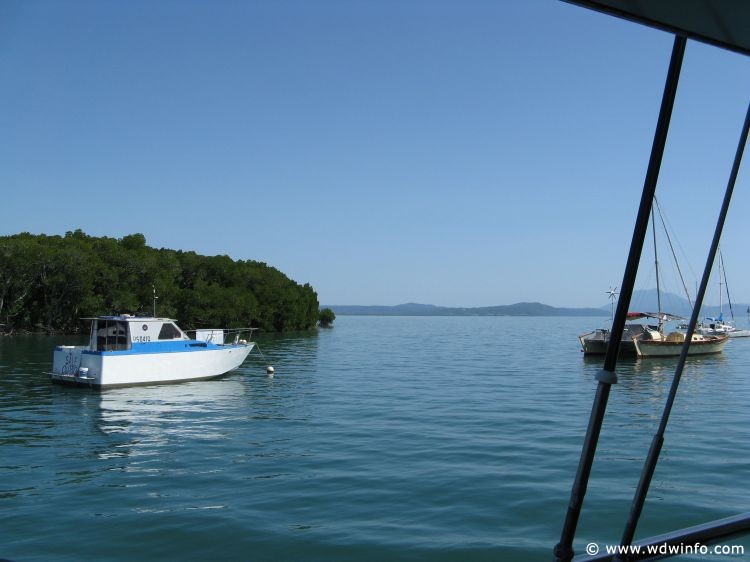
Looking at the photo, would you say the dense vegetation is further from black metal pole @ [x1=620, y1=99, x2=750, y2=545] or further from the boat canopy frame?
the boat canopy frame

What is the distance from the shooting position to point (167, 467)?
13.1m

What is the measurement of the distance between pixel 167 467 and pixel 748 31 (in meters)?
12.8

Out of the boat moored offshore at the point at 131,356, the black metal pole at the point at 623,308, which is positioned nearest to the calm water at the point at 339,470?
the boat moored offshore at the point at 131,356

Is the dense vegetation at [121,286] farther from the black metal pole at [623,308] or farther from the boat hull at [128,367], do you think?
the black metal pole at [623,308]

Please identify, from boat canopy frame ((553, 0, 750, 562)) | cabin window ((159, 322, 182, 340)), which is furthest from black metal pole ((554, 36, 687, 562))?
cabin window ((159, 322, 182, 340))

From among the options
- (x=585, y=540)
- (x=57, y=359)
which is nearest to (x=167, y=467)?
(x=585, y=540)

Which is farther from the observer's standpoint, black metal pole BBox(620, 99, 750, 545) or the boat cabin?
the boat cabin

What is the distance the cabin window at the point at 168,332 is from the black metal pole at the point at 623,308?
26.2 meters

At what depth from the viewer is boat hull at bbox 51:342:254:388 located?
24.7m

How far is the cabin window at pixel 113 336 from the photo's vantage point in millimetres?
25703

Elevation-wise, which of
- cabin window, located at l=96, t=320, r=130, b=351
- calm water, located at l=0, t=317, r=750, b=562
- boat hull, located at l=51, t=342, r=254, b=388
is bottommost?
calm water, located at l=0, t=317, r=750, b=562

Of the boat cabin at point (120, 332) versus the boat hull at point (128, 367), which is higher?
the boat cabin at point (120, 332)

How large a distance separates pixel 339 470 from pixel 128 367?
1549 cm

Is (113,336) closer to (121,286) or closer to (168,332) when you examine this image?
(168,332)
